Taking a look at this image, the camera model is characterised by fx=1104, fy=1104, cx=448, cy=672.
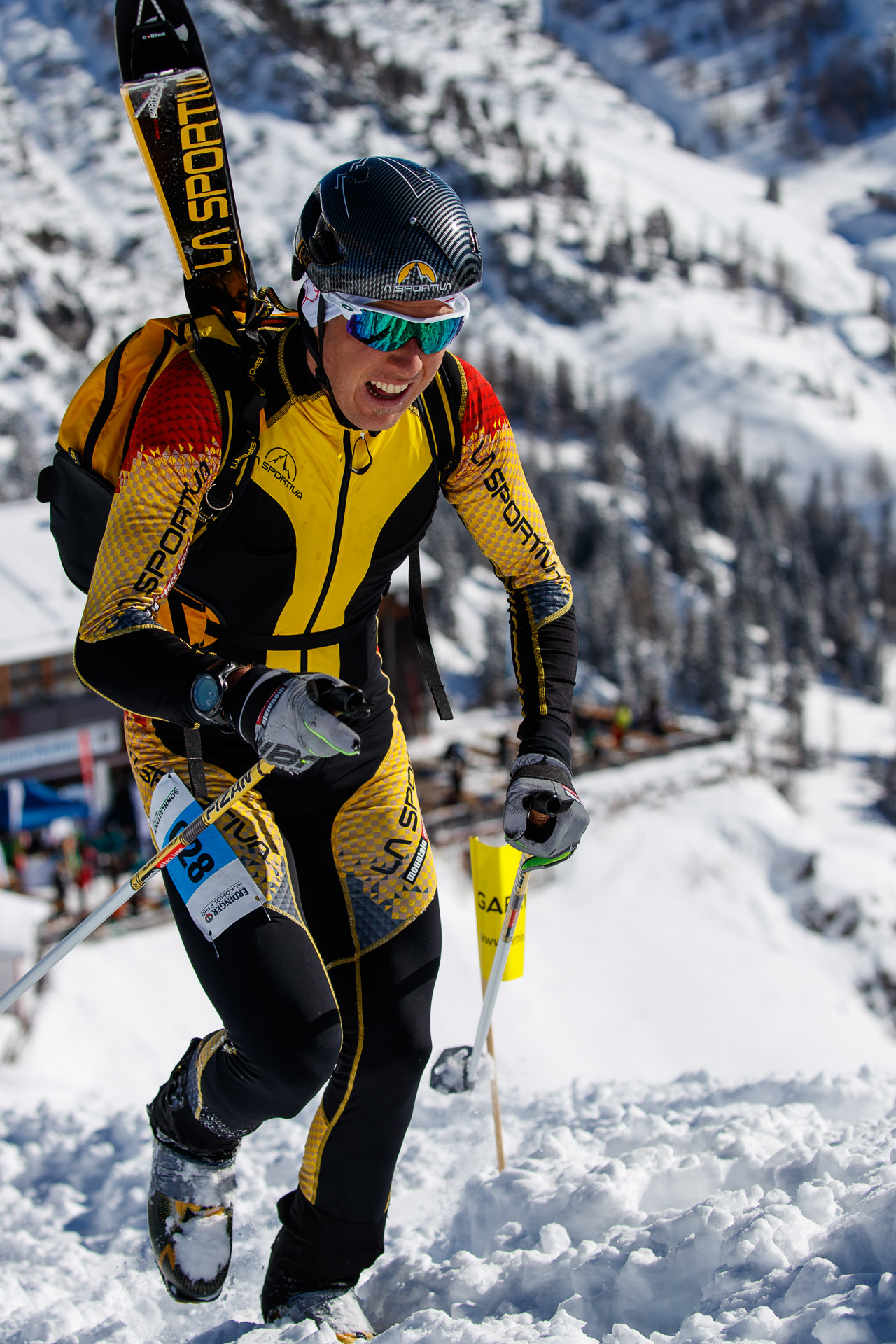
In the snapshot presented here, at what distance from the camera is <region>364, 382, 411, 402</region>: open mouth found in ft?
11.0

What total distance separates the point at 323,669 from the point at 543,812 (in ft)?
2.91

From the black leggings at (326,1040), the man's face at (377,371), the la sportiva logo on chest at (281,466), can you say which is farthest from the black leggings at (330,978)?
the man's face at (377,371)

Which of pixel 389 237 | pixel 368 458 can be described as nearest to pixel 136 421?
pixel 368 458

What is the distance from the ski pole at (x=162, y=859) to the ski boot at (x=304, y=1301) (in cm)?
122

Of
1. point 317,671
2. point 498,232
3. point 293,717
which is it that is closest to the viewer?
point 293,717

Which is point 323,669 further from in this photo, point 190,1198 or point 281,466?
point 190,1198

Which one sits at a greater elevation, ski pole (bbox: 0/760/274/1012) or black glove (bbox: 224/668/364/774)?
black glove (bbox: 224/668/364/774)

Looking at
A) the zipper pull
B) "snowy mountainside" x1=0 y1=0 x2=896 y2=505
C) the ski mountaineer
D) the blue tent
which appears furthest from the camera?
"snowy mountainside" x1=0 y1=0 x2=896 y2=505

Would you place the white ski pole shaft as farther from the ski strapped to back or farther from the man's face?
the man's face

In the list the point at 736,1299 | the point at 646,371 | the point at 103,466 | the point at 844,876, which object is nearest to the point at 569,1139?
the point at 736,1299

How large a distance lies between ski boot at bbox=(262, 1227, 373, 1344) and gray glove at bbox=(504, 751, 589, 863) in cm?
153

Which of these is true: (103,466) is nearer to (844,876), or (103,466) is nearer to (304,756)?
(304,756)

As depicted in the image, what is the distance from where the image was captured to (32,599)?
2316cm

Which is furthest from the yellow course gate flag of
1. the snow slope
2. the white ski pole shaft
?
the snow slope
